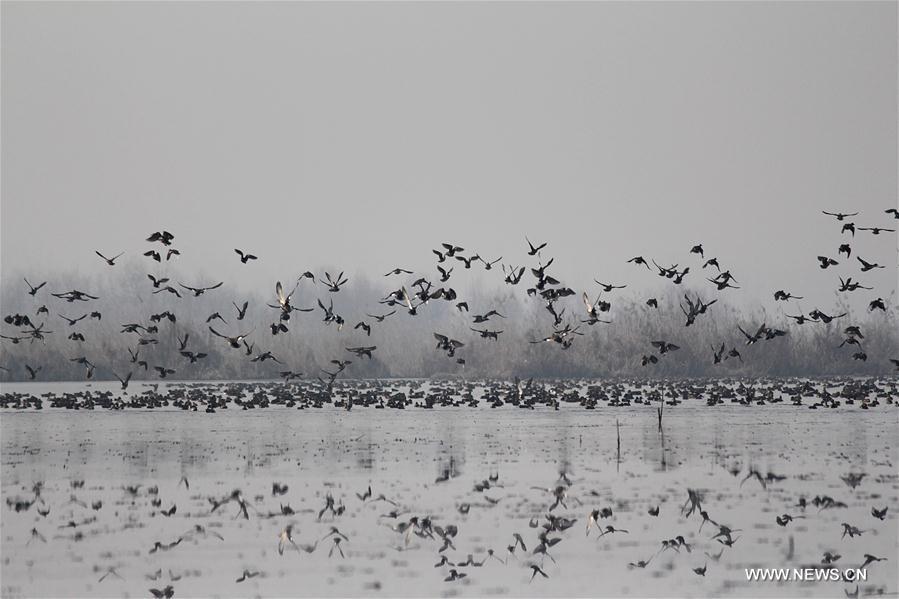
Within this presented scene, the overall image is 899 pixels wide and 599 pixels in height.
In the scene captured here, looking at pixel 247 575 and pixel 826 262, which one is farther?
pixel 826 262

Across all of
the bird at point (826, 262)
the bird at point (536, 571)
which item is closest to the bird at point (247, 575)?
the bird at point (536, 571)

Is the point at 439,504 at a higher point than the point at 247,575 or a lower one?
higher

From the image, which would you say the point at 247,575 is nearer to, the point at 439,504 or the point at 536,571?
the point at 536,571

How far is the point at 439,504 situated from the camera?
1827 centimetres

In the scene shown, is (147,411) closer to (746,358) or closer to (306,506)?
(306,506)

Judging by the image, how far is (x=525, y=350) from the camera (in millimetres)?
62438

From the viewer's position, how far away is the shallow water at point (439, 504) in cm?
1359

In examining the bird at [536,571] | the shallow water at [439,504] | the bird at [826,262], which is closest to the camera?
the shallow water at [439,504]

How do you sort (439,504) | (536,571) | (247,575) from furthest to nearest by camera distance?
(439,504)
(536,571)
(247,575)

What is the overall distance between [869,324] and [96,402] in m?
37.4

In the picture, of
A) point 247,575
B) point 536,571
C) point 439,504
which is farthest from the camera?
point 439,504

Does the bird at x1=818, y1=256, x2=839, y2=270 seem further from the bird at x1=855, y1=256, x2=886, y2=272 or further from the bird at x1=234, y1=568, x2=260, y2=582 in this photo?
the bird at x1=234, y1=568, x2=260, y2=582

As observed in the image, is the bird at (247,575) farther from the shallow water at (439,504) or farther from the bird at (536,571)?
the bird at (536,571)

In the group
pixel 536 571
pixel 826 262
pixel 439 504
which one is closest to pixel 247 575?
pixel 536 571
